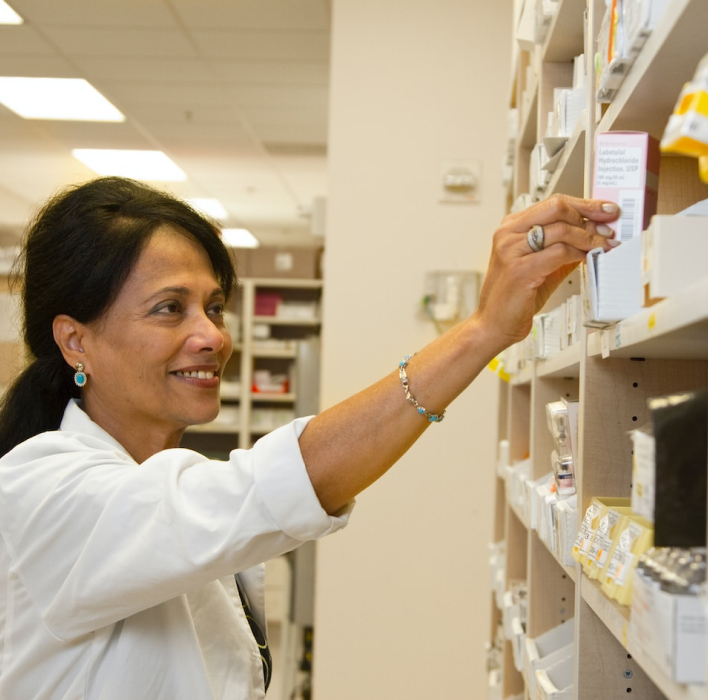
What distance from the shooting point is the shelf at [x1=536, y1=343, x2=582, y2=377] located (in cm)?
135

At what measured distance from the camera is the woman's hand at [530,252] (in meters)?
1.04

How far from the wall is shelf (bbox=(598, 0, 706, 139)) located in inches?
94.0

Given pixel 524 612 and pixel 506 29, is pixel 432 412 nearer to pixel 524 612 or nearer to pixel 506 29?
pixel 524 612

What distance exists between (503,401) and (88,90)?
3440mm

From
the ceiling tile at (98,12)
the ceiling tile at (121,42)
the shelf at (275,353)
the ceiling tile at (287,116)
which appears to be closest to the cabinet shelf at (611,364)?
the ceiling tile at (98,12)

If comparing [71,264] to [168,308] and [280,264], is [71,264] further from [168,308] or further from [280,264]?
[280,264]

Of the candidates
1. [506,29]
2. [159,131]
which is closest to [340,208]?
[506,29]

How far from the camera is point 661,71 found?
0.98m

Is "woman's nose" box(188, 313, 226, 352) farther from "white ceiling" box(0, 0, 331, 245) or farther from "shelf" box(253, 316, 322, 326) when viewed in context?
"shelf" box(253, 316, 322, 326)

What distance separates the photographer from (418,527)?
3566 millimetres

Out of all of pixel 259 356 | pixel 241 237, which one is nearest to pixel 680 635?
pixel 259 356

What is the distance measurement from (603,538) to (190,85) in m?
4.65

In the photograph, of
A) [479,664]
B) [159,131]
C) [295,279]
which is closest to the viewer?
[479,664]

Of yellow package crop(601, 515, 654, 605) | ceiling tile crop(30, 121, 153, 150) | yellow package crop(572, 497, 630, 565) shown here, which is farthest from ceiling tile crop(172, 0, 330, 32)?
yellow package crop(601, 515, 654, 605)
